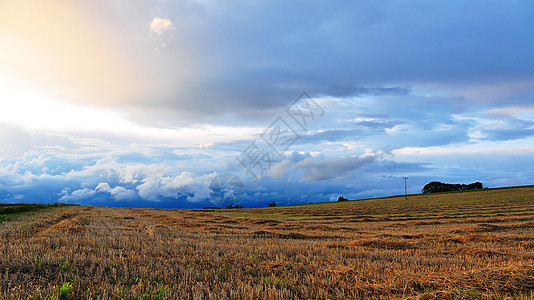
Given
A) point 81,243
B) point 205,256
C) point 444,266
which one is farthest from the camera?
point 81,243

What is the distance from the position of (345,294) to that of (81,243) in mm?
8634

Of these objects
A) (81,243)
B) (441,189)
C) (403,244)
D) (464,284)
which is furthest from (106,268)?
(441,189)

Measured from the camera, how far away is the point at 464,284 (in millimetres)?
5117

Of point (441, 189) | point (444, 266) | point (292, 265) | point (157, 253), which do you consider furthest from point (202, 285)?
point (441, 189)

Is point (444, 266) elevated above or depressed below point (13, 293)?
below

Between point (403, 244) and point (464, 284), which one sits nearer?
point (464, 284)

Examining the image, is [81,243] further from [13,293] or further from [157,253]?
[13,293]

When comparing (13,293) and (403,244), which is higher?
(13,293)

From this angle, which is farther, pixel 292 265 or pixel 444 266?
pixel 444 266

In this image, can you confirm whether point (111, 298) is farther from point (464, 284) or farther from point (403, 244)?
point (403, 244)

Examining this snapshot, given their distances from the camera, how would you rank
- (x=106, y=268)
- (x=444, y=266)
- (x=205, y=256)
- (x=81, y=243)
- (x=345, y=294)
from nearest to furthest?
1. (x=345, y=294)
2. (x=106, y=268)
3. (x=444, y=266)
4. (x=205, y=256)
5. (x=81, y=243)

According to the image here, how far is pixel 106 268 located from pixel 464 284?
726 centimetres

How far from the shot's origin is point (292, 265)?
6.59m

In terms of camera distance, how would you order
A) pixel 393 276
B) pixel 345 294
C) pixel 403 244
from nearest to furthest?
pixel 345 294 → pixel 393 276 → pixel 403 244
